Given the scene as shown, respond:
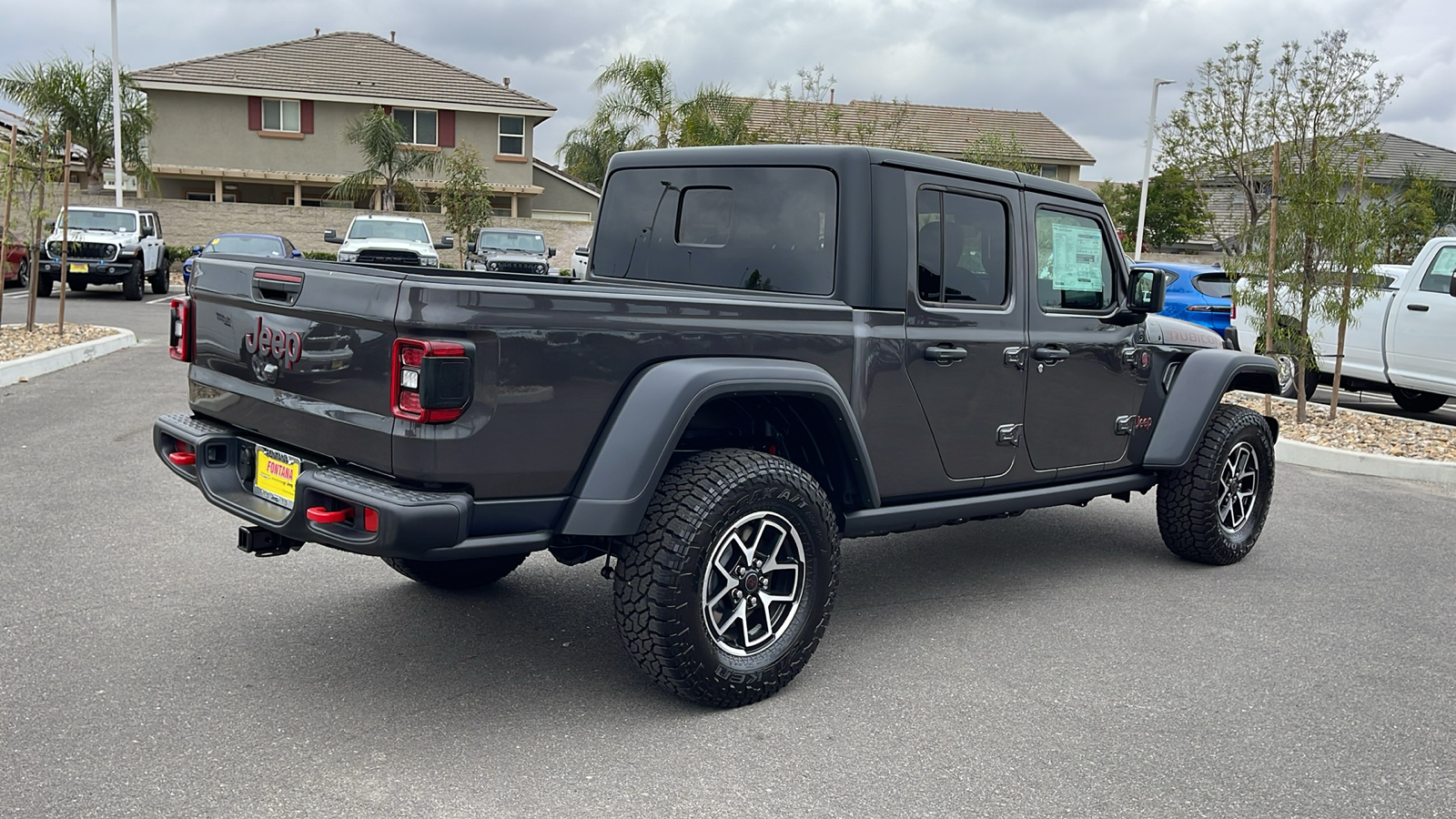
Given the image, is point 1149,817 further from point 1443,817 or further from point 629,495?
point 629,495

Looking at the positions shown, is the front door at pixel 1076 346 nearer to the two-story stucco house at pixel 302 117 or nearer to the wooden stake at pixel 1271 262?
the wooden stake at pixel 1271 262

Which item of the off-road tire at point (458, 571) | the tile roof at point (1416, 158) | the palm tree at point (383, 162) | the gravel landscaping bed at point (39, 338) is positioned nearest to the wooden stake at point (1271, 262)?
the off-road tire at point (458, 571)

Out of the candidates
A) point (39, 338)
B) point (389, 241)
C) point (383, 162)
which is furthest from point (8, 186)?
point (383, 162)

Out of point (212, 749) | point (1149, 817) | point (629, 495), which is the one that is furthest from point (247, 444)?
point (1149, 817)

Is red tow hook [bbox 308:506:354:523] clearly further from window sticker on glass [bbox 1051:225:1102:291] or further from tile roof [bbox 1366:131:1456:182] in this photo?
tile roof [bbox 1366:131:1456:182]

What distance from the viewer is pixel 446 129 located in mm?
40812

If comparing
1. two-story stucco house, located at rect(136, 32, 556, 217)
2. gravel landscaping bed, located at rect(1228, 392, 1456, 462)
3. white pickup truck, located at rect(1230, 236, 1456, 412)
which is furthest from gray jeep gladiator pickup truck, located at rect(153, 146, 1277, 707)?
two-story stucco house, located at rect(136, 32, 556, 217)

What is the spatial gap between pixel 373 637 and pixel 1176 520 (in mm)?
3930

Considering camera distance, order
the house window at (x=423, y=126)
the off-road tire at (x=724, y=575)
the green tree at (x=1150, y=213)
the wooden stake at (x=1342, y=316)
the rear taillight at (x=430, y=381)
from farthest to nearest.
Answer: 1. the green tree at (x=1150, y=213)
2. the house window at (x=423, y=126)
3. the wooden stake at (x=1342, y=316)
4. the off-road tire at (x=724, y=575)
5. the rear taillight at (x=430, y=381)

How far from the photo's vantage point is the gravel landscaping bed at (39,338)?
1228 cm

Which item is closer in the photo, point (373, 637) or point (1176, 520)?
point (373, 637)

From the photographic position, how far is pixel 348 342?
3.57 metres

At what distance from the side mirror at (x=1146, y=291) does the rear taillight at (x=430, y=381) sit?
3.44 m

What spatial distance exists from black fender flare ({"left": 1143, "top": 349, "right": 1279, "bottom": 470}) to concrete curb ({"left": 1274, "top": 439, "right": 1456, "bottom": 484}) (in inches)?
133
